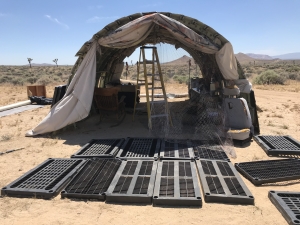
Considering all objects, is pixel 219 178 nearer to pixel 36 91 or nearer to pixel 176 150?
pixel 176 150

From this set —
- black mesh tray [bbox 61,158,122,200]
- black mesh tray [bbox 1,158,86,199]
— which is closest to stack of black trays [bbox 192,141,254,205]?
black mesh tray [bbox 61,158,122,200]

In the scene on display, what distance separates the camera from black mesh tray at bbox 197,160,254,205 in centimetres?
334

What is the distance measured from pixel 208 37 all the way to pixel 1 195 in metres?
5.66

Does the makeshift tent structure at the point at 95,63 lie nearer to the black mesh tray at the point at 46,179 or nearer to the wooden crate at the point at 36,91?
the black mesh tray at the point at 46,179

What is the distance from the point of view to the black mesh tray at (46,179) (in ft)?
11.8

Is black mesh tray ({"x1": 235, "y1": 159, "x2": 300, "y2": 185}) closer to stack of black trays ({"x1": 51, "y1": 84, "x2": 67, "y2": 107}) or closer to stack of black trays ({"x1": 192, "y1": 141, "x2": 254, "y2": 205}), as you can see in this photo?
stack of black trays ({"x1": 192, "y1": 141, "x2": 254, "y2": 205})

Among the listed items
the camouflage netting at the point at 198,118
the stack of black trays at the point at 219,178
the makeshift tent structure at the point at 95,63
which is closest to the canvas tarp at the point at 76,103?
the makeshift tent structure at the point at 95,63

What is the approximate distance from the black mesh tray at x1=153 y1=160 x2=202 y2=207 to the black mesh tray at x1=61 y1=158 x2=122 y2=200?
760 mm

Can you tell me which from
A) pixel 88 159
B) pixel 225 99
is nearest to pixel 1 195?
pixel 88 159

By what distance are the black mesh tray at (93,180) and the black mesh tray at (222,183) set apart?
4.70ft

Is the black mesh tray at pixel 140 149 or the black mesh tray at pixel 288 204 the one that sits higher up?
the black mesh tray at pixel 140 149

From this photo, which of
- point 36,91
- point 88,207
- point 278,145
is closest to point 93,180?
point 88,207

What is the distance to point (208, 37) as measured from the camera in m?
6.60

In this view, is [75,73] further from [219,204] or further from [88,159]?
[219,204]
